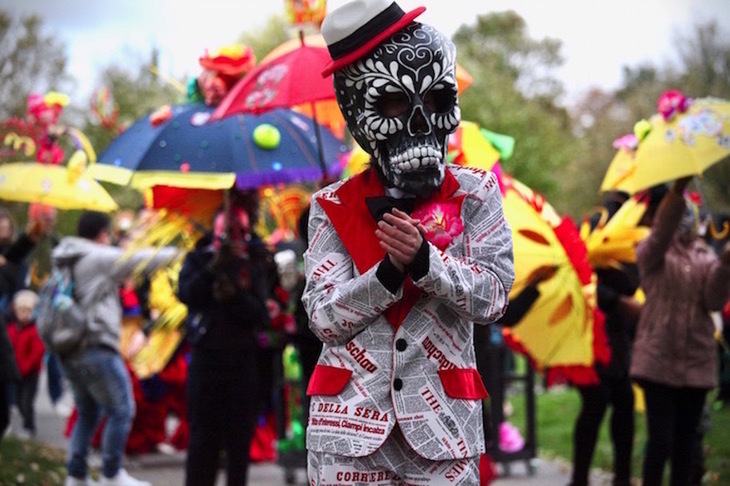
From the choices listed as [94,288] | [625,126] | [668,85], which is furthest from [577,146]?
[94,288]

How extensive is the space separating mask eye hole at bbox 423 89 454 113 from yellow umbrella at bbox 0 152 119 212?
489 centimetres

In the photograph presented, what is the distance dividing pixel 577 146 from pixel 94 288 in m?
29.3

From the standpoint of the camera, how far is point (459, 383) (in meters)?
3.33

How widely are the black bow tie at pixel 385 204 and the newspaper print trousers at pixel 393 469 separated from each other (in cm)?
64

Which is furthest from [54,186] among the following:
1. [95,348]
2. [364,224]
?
[364,224]

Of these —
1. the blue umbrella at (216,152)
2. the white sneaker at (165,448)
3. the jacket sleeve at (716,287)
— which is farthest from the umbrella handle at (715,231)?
the white sneaker at (165,448)

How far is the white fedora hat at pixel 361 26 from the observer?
133 inches

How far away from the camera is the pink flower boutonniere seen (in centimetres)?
336

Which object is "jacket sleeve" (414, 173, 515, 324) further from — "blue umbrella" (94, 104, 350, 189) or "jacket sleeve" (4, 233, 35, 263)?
"jacket sleeve" (4, 233, 35, 263)

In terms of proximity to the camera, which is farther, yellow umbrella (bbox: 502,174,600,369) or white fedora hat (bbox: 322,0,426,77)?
yellow umbrella (bbox: 502,174,600,369)

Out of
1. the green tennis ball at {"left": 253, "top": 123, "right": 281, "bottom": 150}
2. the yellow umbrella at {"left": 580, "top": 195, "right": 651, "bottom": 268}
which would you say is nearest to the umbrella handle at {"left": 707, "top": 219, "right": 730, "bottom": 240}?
the yellow umbrella at {"left": 580, "top": 195, "right": 651, "bottom": 268}

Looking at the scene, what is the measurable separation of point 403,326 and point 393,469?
420mm

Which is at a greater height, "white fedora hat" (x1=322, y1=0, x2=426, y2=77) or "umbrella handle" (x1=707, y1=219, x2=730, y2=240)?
"white fedora hat" (x1=322, y1=0, x2=426, y2=77)

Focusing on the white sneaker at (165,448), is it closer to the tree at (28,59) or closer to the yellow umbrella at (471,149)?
the yellow umbrella at (471,149)
